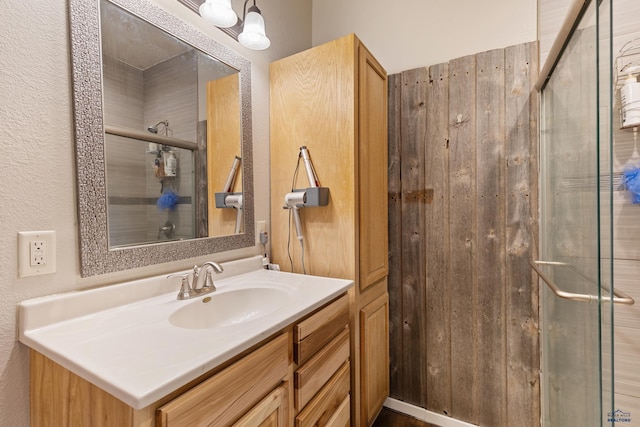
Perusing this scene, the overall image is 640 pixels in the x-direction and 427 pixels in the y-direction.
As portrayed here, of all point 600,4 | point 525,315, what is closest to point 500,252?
point 525,315

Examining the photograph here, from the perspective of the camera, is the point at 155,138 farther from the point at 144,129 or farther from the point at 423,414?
the point at 423,414

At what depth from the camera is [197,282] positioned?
3.49 feet

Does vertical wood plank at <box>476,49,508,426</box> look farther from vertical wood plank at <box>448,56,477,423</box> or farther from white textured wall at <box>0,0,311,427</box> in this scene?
white textured wall at <box>0,0,311,427</box>

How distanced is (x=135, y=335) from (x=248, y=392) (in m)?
0.31

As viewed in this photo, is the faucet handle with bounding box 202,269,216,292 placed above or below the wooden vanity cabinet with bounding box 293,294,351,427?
above

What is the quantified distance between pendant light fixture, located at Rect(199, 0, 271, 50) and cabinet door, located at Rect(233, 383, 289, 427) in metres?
1.34

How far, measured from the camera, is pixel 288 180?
1518mm

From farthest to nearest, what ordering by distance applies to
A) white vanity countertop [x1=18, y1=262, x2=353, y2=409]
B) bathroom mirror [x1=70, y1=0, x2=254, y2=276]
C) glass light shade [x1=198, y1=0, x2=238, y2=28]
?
glass light shade [x1=198, y1=0, x2=238, y2=28] → bathroom mirror [x1=70, y1=0, x2=254, y2=276] → white vanity countertop [x1=18, y1=262, x2=353, y2=409]

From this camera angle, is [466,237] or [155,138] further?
[466,237]

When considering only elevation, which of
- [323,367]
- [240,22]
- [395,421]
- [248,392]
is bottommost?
[395,421]

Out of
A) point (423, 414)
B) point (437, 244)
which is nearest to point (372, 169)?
point (437, 244)

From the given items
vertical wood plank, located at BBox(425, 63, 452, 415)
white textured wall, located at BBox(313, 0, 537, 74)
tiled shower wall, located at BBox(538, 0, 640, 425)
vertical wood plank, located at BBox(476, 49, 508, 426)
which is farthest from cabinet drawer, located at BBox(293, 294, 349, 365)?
white textured wall, located at BBox(313, 0, 537, 74)

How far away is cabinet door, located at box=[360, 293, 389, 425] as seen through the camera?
1.40 meters

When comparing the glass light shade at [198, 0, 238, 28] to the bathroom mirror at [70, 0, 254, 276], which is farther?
the glass light shade at [198, 0, 238, 28]
